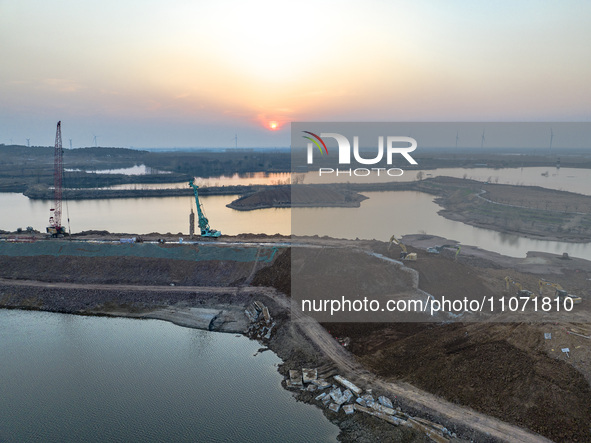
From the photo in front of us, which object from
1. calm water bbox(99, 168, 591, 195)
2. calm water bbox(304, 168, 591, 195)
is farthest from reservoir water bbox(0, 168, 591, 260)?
calm water bbox(99, 168, 591, 195)

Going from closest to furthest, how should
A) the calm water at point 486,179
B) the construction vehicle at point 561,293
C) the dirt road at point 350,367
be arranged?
the dirt road at point 350,367
the construction vehicle at point 561,293
the calm water at point 486,179

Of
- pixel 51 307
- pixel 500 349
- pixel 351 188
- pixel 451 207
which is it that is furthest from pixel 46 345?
pixel 351 188

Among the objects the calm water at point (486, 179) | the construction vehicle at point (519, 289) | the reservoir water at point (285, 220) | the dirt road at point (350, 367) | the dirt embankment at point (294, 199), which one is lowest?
the dirt road at point (350, 367)

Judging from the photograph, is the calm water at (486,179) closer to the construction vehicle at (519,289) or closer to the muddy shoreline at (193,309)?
the muddy shoreline at (193,309)

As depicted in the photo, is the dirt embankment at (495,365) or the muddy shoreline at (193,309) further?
the muddy shoreline at (193,309)

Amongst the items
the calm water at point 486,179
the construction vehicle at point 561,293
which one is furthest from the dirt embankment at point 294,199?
the construction vehicle at point 561,293

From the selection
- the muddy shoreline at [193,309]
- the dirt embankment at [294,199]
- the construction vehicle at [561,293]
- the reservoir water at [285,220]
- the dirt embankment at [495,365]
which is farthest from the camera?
the dirt embankment at [294,199]

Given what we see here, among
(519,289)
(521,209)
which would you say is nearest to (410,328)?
(519,289)
